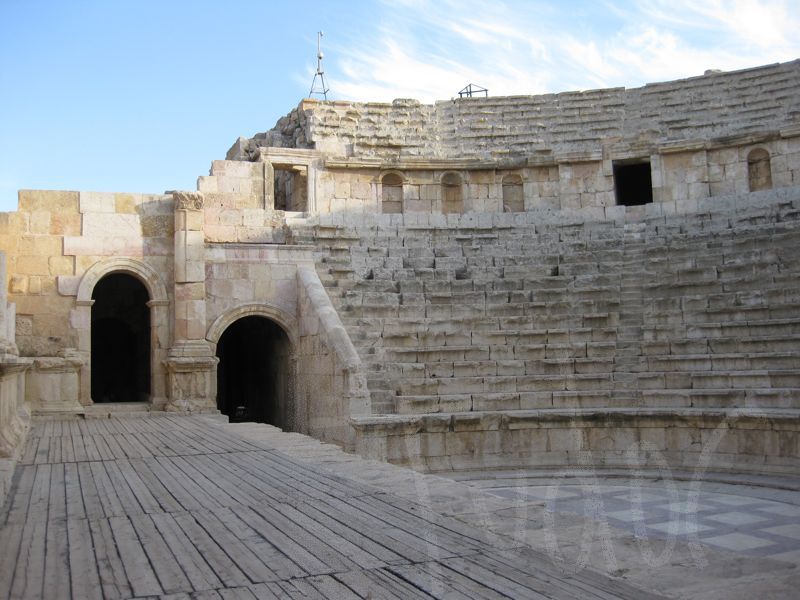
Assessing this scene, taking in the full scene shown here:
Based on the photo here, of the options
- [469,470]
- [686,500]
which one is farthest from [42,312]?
[686,500]

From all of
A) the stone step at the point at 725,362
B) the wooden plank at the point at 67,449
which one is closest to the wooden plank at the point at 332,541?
the wooden plank at the point at 67,449

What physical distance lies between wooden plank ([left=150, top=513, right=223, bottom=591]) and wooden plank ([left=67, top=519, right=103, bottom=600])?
433 millimetres

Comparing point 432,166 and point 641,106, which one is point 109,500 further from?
point 641,106

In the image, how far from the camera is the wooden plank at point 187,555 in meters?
4.18

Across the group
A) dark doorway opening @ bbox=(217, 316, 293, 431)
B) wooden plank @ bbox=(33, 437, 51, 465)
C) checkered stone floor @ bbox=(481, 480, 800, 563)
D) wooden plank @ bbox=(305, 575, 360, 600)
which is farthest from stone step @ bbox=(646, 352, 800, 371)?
wooden plank @ bbox=(305, 575, 360, 600)

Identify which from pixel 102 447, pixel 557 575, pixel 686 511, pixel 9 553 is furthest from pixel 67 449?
pixel 686 511

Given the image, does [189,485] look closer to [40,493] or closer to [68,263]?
[40,493]

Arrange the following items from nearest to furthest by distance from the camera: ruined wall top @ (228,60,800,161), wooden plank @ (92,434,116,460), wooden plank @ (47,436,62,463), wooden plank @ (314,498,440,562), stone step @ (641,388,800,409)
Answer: wooden plank @ (314,498,440,562) → wooden plank @ (47,436,62,463) → wooden plank @ (92,434,116,460) → stone step @ (641,388,800,409) → ruined wall top @ (228,60,800,161)

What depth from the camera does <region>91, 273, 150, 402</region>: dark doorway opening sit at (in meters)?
17.7

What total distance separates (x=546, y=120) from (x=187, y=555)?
619 inches

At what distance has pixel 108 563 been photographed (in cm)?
448

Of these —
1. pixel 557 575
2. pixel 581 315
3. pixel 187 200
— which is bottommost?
pixel 557 575

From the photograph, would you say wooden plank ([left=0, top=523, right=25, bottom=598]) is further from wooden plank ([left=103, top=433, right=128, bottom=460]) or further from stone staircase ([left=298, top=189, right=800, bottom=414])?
stone staircase ([left=298, top=189, right=800, bottom=414])

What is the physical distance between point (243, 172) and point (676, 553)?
12696 mm
